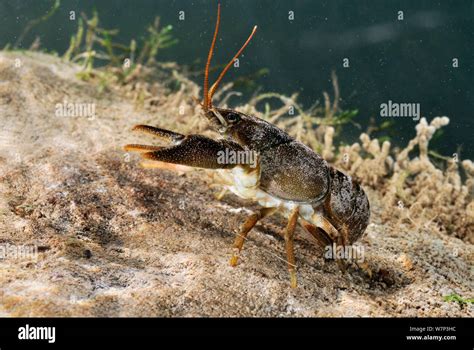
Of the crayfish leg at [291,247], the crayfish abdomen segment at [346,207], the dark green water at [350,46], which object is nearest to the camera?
the crayfish leg at [291,247]

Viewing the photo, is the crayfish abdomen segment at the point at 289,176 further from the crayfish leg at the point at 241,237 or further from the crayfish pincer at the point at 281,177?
the crayfish leg at the point at 241,237

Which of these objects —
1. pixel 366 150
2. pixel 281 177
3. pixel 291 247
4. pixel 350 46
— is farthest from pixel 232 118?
pixel 350 46

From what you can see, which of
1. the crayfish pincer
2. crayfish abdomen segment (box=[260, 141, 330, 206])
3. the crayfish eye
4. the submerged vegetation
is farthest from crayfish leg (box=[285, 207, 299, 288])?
the submerged vegetation

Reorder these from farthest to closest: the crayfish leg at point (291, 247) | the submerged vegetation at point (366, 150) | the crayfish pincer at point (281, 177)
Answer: the submerged vegetation at point (366, 150) → the crayfish pincer at point (281, 177) → the crayfish leg at point (291, 247)

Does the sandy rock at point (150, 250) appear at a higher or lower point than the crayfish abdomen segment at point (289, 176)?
lower

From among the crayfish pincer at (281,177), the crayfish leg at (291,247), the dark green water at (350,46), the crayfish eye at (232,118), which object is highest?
the dark green water at (350,46)

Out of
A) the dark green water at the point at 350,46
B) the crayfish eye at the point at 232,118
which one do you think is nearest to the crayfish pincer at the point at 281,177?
the crayfish eye at the point at 232,118

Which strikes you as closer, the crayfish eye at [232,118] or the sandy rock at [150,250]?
the sandy rock at [150,250]

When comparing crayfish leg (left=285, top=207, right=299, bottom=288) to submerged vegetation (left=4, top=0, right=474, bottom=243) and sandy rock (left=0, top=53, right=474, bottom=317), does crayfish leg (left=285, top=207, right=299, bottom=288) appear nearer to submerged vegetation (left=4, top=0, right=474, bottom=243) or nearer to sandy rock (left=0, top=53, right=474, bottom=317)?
sandy rock (left=0, top=53, right=474, bottom=317)

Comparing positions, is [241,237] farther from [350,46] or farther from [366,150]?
[350,46]
